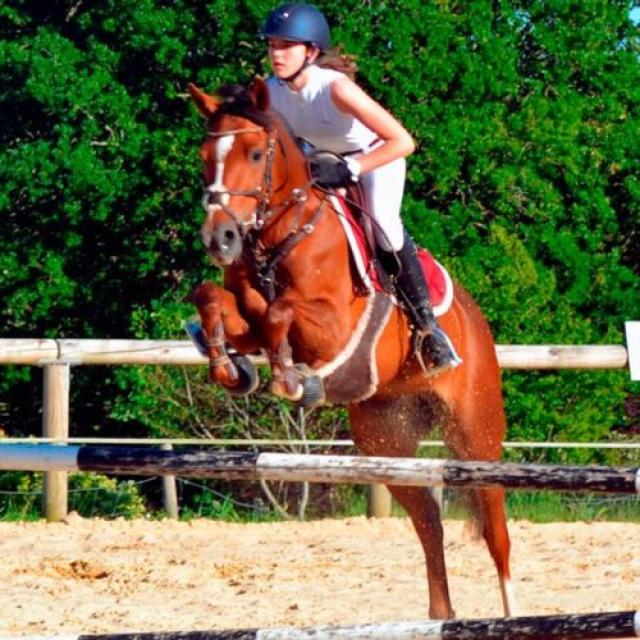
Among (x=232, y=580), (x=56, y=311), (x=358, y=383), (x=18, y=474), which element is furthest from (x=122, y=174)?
(x=358, y=383)

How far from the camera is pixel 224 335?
19.4 feet

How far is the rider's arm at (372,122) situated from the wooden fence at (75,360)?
3.51m

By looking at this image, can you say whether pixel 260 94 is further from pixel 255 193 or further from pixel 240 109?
pixel 255 193

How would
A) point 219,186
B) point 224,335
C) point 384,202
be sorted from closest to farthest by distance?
1. point 219,186
2. point 224,335
3. point 384,202

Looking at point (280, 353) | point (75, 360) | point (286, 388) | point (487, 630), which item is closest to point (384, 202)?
point (280, 353)

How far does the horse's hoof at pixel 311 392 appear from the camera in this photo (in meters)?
6.01

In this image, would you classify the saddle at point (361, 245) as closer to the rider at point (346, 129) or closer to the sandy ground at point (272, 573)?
the rider at point (346, 129)

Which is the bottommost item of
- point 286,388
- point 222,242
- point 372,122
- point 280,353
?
point 286,388

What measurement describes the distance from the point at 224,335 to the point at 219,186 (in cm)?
52

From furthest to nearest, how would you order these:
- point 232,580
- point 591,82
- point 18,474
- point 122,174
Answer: point 591,82
point 122,174
point 18,474
point 232,580

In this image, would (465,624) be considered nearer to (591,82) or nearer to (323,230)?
(323,230)

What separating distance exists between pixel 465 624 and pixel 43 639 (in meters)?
0.95

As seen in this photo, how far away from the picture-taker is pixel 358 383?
20.7 ft

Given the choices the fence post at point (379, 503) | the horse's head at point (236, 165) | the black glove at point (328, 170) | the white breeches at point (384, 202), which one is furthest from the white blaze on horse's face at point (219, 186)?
the fence post at point (379, 503)
